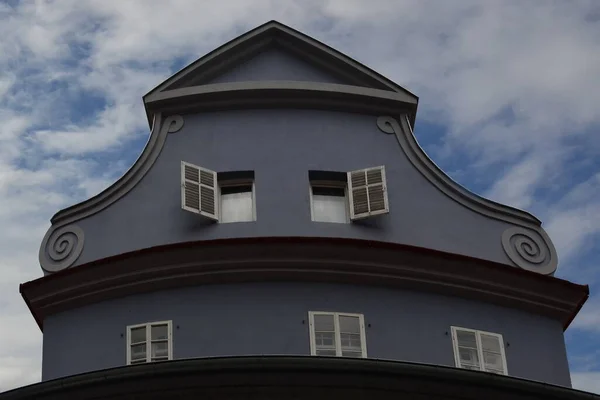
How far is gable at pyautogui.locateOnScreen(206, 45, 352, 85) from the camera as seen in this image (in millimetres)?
24845

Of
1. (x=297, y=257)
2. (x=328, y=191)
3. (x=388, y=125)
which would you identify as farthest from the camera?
(x=388, y=125)

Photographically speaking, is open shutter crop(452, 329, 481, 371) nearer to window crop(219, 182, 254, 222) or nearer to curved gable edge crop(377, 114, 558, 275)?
curved gable edge crop(377, 114, 558, 275)

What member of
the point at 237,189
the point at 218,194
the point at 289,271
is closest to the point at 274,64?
the point at 237,189

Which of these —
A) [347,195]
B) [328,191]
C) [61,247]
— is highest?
[328,191]

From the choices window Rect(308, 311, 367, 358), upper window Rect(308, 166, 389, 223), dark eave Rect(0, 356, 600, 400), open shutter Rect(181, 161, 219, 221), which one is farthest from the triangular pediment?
dark eave Rect(0, 356, 600, 400)

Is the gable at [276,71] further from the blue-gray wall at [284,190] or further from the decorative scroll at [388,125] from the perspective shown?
the decorative scroll at [388,125]

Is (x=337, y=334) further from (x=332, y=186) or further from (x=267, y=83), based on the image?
(x=267, y=83)

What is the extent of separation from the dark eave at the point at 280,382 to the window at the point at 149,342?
224cm

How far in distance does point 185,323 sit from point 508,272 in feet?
20.8

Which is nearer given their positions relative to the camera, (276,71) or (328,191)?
(328,191)

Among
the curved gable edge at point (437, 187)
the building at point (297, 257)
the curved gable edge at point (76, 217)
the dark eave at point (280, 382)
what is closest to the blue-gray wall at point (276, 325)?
the building at point (297, 257)

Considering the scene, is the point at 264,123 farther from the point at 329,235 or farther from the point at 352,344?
the point at 352,344

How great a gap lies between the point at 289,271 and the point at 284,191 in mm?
2191

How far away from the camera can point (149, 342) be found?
21000mm
